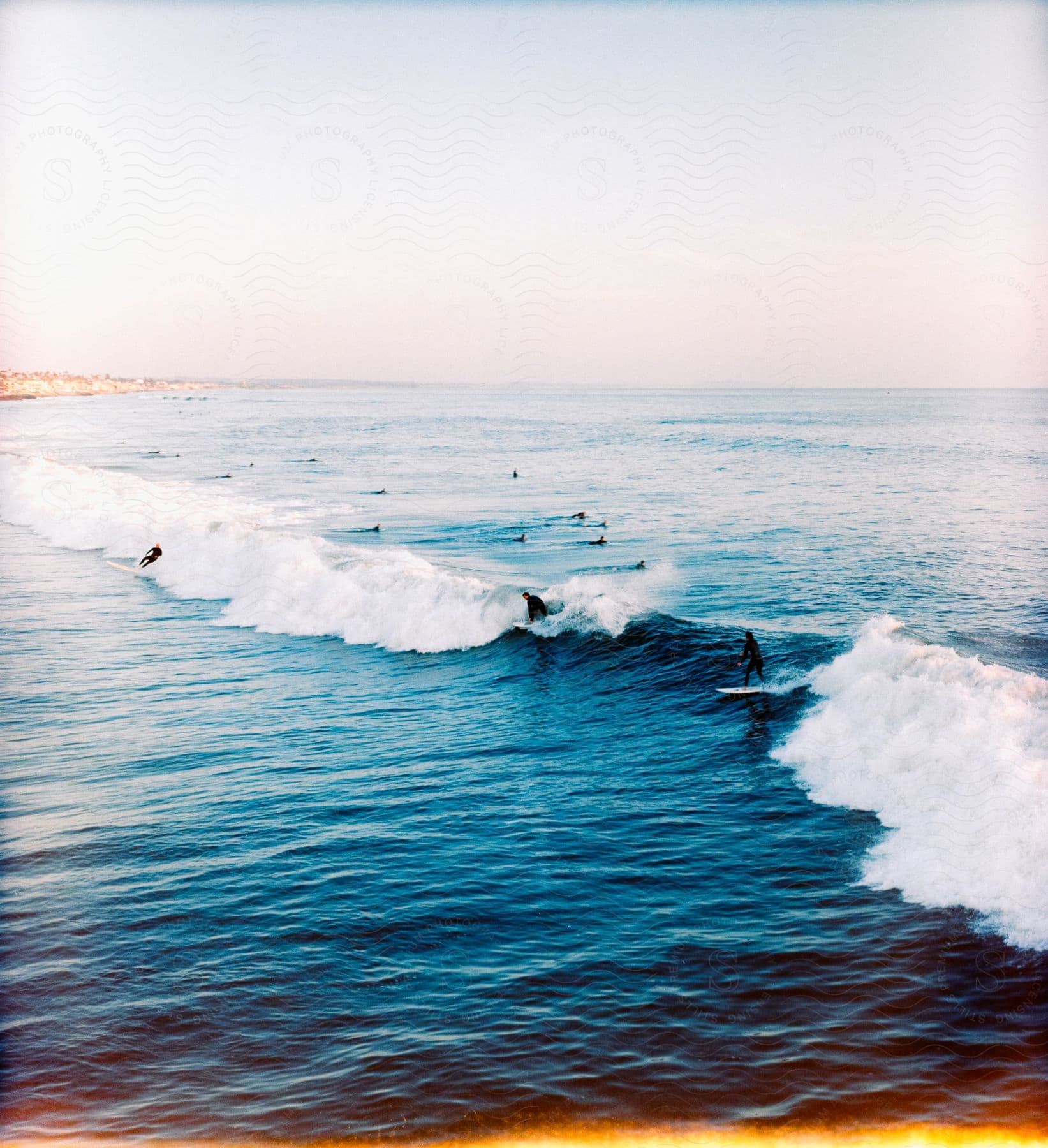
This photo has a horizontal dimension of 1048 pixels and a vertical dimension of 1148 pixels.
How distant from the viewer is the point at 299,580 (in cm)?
3334

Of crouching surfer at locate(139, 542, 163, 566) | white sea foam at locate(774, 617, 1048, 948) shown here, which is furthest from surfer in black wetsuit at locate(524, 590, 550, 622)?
crouching surfer at locate(139, 542, 163, 566)

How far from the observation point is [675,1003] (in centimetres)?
1062

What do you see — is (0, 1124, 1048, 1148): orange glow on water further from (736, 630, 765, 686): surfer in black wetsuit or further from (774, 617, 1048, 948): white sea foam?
(736, 630, 765, 686): surfer in black wetsuit

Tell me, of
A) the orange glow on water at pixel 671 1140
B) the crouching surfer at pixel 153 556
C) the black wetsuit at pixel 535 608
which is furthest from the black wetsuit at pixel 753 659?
the crouching surfer at pixel 153 556

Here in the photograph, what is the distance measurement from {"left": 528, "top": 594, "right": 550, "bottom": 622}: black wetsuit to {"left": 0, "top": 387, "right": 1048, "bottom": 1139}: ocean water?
3.20ft

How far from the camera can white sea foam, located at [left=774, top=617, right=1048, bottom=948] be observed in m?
13.0

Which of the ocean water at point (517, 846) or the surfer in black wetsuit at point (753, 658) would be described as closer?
the ocean water at point (517, 846)

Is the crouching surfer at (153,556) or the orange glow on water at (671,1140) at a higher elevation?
the crouching surfer at (153,556)

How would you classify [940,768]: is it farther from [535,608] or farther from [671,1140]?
[535,608]

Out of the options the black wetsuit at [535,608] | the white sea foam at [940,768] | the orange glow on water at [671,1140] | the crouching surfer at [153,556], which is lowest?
the orange glow on water at [671,1140]

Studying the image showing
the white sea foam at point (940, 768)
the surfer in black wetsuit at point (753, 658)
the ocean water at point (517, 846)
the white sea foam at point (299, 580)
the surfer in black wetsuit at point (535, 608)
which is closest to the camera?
the ocean water at point (517, 846)

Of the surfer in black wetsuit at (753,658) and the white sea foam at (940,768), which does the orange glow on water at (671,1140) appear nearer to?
the white sea foam at (940,768)

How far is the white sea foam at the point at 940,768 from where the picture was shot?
13.0 meters

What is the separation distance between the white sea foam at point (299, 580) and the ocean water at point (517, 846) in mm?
221
